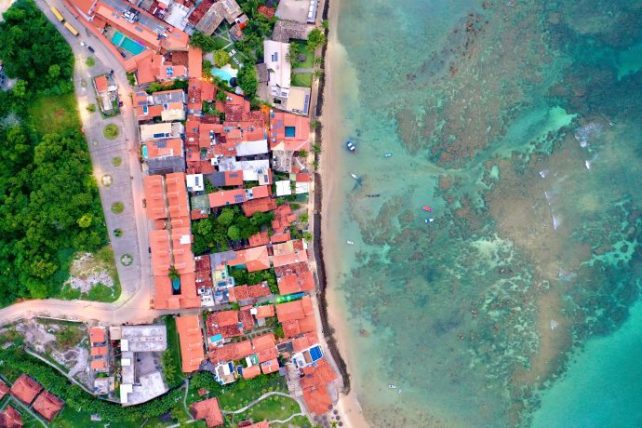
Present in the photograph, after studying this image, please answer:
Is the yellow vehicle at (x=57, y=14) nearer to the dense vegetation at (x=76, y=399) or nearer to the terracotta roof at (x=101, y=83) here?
the terracotta roof at (x=101, y=83)

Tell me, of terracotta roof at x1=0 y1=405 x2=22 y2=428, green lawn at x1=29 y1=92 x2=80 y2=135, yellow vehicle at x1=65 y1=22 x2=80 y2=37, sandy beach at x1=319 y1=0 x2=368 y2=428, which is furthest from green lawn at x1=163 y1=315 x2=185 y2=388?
yellow vehicle at x1=65 y1=22 x2=80 y2=37

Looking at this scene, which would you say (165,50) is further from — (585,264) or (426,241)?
(585,264)

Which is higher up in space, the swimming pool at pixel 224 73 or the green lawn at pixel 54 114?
the swimming pool at pixel 224 73

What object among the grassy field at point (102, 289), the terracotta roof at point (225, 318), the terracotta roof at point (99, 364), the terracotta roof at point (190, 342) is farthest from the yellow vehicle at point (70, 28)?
the terracotta roof at point (99, 364)

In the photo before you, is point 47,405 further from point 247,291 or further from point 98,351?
point 247,291

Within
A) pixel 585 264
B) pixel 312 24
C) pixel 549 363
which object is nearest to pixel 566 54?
pixel 585 264
